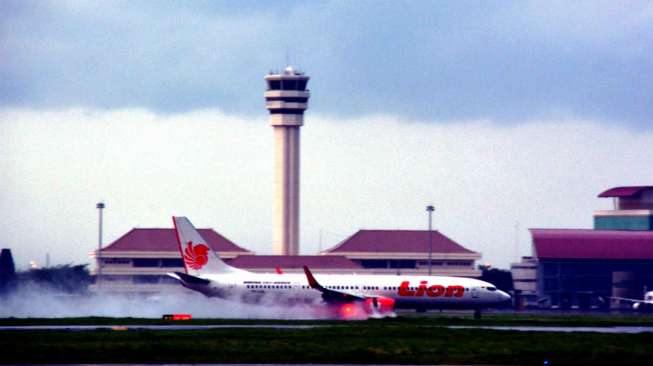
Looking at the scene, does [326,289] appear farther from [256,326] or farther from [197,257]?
[256,326]

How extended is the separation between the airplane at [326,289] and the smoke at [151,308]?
34.4 inches

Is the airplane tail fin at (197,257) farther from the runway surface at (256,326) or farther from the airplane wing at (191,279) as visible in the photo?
the runway surface at (256,326)

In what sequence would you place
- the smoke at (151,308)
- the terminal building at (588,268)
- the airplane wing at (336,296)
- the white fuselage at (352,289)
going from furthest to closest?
the terminal building at (588,268)
the white fuselage at (352,289)
the airplane wing at (336,296)
the smoke at (151,308)

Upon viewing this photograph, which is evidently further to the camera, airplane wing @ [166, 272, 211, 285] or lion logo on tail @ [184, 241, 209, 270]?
lion logo on tail @ [184, 241, 209, 270]

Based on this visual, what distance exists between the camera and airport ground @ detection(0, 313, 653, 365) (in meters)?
57.9

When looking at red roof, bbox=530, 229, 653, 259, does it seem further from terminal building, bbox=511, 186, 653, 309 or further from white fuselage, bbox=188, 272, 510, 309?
white fuselage, bbox=188, 272, 510, 309

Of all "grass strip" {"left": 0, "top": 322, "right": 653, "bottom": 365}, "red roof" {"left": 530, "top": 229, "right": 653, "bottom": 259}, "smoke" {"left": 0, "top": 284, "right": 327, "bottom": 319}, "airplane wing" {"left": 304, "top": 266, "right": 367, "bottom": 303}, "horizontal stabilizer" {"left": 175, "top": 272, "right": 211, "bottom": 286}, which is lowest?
"grass strip" {"left": 0, "top": 322, "right": 653, "bottom": 365}

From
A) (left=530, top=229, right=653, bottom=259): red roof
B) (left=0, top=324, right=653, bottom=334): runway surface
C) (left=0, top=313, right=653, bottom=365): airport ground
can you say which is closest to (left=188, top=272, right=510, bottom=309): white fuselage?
(left=0, top=324, right=653, bottom=334): runway surface

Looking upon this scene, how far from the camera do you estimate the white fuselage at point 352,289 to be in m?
106

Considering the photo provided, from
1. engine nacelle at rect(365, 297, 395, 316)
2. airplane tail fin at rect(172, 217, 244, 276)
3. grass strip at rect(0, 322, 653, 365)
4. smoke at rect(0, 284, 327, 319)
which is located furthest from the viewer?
airplane tail fin at rect(172, 217, 244, 276)

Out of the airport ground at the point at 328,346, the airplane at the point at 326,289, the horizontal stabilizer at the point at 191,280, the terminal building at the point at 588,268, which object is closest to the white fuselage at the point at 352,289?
the airplane at the point at 326,289

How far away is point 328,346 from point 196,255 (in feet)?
150

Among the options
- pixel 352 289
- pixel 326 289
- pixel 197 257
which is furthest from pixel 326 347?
pixel 197 257

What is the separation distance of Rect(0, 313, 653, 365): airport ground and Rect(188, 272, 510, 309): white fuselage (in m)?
27.8
